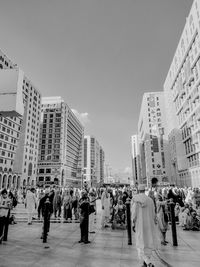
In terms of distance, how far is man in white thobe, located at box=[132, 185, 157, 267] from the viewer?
4.79 meters

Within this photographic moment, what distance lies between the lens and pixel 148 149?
3364 inches

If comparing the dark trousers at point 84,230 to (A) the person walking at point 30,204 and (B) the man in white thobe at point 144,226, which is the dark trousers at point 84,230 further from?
(A) the person walking at point 30,204

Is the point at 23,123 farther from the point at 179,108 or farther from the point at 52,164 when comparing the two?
the point at 179,108

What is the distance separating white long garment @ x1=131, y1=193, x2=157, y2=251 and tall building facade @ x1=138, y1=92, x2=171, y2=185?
74943 millimetres

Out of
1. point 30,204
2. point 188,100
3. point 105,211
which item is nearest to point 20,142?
point 188,100

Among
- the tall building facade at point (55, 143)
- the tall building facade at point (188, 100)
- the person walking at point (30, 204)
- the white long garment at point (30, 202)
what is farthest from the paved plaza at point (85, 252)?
the tall building facade at point (55, 143)

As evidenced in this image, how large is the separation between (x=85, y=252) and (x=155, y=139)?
8195 cm

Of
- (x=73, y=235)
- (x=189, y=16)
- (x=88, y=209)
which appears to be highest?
(x=189, y=16)

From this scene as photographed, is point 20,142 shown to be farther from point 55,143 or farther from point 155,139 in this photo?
point 155,139

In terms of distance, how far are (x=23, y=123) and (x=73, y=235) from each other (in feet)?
241

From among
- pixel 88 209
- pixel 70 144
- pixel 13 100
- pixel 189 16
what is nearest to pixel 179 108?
pixel 189 16

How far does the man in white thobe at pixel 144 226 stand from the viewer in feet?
15.7

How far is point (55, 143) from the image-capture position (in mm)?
97438

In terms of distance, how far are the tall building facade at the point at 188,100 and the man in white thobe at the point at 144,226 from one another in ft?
127
